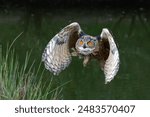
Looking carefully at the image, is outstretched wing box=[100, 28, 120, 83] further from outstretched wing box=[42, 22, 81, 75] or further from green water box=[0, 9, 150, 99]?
green water box=[0, 9, 150, 99]

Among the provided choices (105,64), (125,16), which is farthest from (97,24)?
(105,64)

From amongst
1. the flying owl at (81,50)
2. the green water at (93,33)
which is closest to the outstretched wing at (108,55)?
the flying owl at (81,50)

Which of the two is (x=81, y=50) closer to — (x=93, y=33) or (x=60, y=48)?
(x=60, y=48)

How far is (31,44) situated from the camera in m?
6.82

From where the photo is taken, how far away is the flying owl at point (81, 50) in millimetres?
1454

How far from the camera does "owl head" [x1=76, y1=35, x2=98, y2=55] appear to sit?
4.75 feet

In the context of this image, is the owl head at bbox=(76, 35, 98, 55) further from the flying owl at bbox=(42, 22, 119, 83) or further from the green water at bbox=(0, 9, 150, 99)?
the green water at bbox=(0, 9, 150, 99)

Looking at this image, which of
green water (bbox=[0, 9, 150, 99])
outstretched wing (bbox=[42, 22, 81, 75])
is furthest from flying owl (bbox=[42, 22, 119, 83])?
green water (bbox=[0, 9, 150, 99])

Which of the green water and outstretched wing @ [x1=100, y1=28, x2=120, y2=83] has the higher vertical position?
outstretched wing @ [x1=100, y1=28, x2=120, y2=83]

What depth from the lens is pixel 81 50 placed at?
146 cm

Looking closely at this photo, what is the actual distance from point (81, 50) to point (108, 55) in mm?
104

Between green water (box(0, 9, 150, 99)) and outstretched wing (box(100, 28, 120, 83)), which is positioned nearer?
outstretched wing (box(100, 28, 120, 83))

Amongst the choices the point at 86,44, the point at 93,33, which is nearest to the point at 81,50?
the point at 86,44

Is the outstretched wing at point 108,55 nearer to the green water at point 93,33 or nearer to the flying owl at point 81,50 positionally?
the flying owl at point 81,50
